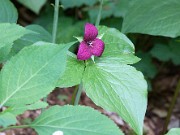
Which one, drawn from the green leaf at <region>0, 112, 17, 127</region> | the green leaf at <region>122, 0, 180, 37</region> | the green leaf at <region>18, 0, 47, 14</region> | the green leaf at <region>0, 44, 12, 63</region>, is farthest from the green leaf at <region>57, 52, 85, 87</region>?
the green leaf at <region>18, 0, 47, 14</region>

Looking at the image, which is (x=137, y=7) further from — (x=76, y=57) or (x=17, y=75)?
(x=17, y=75)

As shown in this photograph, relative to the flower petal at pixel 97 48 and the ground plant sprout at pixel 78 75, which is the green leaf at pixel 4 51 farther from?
the flower petal at pixel 97 48

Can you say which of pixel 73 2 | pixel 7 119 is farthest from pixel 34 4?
pixel 7 119

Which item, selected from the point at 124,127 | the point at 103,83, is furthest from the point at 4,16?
the point at 124,127

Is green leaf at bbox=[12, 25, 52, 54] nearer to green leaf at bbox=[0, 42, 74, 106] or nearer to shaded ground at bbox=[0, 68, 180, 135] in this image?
green leaf at bbox=[0, 42, 74, 106]

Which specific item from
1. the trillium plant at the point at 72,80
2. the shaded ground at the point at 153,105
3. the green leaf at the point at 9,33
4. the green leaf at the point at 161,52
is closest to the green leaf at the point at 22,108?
the trillium plant at the point at 72,80

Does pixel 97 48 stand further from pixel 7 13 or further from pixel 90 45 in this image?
pixel 7 13

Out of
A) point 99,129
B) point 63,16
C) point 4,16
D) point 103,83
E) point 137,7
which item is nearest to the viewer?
point 99,129
